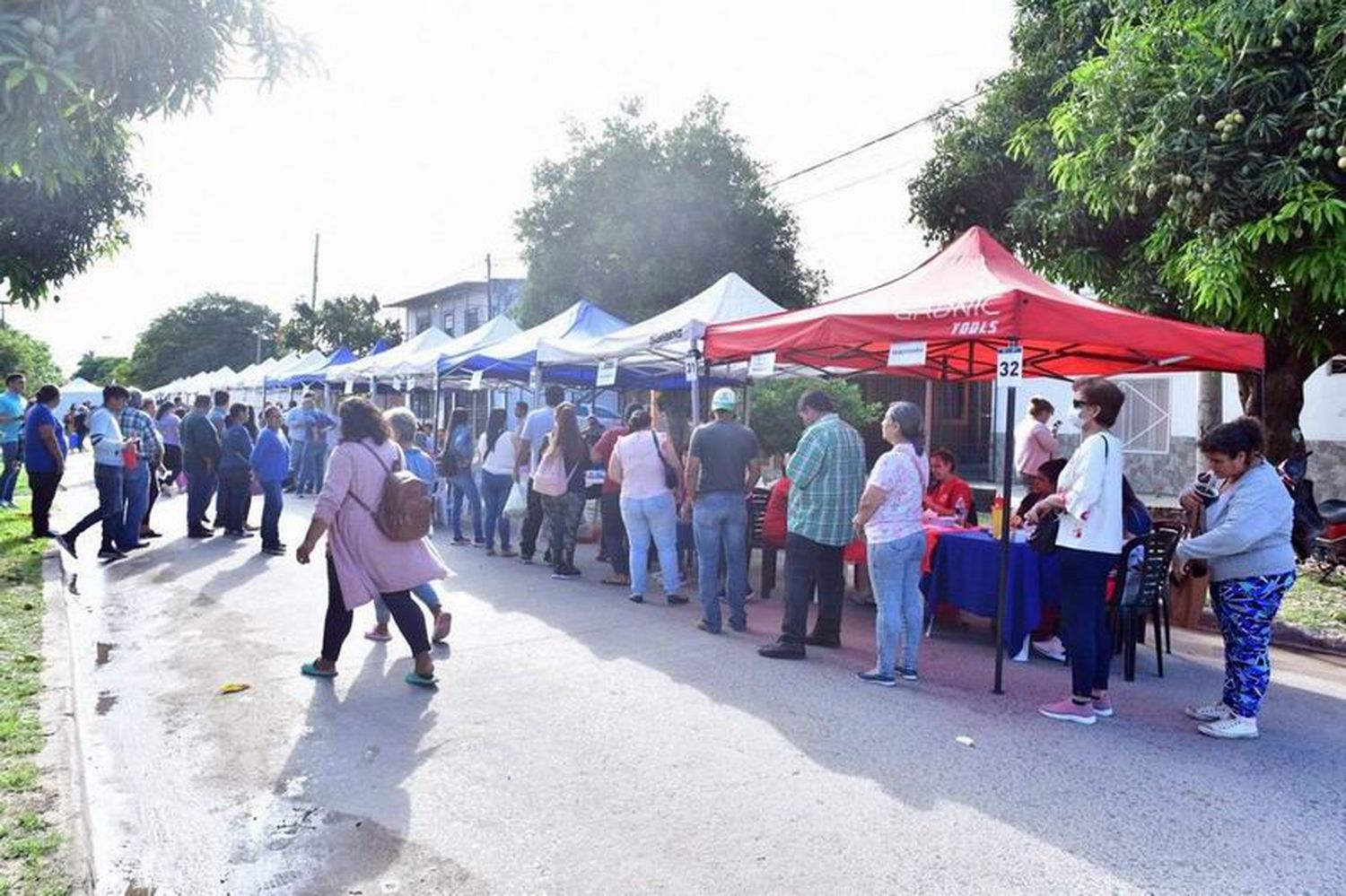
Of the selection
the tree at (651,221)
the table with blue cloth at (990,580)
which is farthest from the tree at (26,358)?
the table with blue cloth at (990,580)

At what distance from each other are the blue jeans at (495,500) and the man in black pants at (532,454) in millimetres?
364

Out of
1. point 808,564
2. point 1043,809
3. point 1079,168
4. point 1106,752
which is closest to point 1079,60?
point 1079,168

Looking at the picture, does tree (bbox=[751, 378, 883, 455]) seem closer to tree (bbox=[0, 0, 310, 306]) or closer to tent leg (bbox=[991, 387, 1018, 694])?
tent leg (bbox=[991, 387, 1018, 694])

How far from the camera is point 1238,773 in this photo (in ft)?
15.4

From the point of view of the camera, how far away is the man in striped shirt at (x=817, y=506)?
6.43m

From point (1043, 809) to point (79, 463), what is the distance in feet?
111

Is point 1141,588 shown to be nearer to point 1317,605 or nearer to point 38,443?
point 1317,605

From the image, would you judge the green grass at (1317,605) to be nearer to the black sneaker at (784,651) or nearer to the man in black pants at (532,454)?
the black sneaker at (784,651)

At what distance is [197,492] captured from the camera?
12.3m

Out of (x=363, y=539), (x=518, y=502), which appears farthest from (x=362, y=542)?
(x=518, y=502)

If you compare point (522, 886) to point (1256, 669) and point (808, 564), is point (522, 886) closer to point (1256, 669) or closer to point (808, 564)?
point (808, 564)

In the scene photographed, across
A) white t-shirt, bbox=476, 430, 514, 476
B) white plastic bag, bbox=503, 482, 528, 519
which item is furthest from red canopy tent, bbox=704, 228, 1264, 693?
white t-shirt, bbox=476, 430, 514, 476

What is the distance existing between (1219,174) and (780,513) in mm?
4983

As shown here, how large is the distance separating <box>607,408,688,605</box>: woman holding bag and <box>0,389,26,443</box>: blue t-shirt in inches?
426
